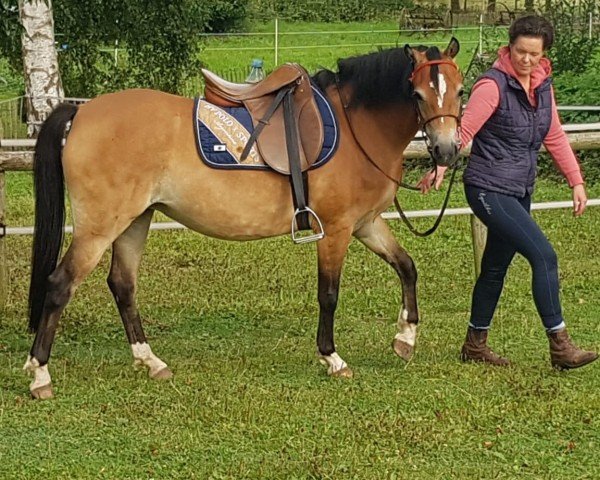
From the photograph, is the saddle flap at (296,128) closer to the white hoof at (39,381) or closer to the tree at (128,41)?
the white hoof at (39,381)

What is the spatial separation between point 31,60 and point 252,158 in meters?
→ 7.70

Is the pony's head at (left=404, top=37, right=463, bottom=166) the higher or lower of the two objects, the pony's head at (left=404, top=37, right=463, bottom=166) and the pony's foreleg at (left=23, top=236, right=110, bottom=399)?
the higher

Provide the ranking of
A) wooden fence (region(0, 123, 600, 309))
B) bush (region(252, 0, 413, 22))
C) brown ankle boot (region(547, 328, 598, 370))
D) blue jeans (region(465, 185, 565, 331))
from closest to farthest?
blue jeans (region(465, 185, 565, 331)), brown ankle boot (region(547, 328, 598, 370)), wooden fence (region(0, 123, 600, 309)), bush (region(252, 0, 413, 22))

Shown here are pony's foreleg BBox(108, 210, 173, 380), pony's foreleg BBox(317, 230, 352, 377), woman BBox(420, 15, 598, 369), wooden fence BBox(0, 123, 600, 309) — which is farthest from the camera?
wooden fence BBox(0, 123, 600, 309)

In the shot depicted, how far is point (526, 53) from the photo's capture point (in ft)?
17.9

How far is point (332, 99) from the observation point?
607cm

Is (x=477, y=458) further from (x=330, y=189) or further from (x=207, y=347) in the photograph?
(x=207, y=347)

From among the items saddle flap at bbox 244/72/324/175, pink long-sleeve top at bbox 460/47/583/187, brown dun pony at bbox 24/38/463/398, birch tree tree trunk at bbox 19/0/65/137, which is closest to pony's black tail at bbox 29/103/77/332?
brown dun pony at bbox 24/38/463/398

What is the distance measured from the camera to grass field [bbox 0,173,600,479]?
4691 mm

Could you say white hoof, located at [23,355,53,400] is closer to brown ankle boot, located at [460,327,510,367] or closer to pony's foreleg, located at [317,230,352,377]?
pony's foreleg, located at [317,230,352,377]

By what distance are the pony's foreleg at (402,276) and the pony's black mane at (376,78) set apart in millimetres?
798

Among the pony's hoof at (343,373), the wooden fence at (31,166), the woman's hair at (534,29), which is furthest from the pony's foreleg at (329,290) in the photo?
the wooden fence at (31,166)

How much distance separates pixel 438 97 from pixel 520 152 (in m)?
0.57

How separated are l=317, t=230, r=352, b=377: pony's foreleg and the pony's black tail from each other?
147 cm
